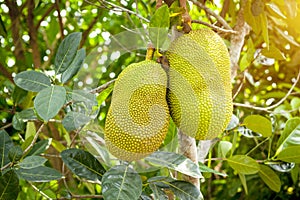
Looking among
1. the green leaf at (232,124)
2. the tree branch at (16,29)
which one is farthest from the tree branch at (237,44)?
the tree branch at (16,29)

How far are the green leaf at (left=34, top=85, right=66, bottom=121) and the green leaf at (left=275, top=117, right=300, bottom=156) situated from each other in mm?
567

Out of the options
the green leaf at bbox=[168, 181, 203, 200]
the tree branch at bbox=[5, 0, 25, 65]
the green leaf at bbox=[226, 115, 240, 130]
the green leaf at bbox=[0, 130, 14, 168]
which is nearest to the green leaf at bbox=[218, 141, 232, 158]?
the green leaf at bbox=[226, 115, 240, 130]

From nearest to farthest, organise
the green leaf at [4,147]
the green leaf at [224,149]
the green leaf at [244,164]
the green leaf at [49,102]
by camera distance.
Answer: the green leaf at [49,102], the green leaf at [4,147], the green leaf at [244,164], the green leaf at [224,149]

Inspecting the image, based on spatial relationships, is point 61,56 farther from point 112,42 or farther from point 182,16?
point 112,42

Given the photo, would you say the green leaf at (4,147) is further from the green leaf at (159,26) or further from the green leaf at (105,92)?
the green leaf at (159,26)

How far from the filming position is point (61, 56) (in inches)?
30.9

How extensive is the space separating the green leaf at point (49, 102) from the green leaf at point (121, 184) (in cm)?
11

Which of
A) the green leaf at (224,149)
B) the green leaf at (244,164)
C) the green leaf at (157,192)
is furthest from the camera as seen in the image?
the green leaf at (224,149)

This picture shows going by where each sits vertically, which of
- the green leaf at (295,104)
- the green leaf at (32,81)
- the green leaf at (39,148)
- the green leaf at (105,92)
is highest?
the green leaf at (32,81)

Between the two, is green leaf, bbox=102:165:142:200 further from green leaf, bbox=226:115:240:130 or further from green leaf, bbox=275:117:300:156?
green leaf, bbox=275:117:300:156

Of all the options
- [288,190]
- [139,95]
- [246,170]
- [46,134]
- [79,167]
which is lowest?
[288,190]

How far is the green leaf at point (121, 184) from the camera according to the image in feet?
2.15

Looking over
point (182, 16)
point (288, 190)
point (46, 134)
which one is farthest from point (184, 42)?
point (288, 190)

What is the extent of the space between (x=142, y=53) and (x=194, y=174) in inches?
15.4
